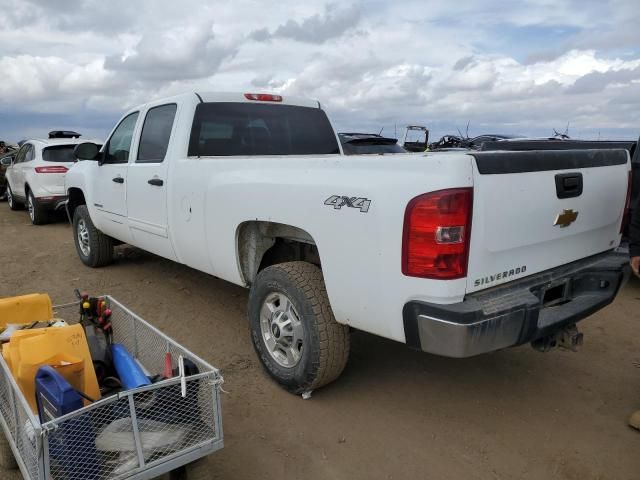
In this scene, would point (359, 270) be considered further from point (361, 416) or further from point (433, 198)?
point (361, 416)

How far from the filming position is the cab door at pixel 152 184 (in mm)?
4250

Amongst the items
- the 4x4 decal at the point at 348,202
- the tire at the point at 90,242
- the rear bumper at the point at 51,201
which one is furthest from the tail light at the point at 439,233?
the rear bumper at the point at 51,201

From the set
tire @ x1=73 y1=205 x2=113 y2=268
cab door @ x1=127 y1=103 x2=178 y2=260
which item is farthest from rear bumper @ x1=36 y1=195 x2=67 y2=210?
cab door @ x1=127 y1=103 x2=178 y2=260

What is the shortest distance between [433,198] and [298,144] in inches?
102

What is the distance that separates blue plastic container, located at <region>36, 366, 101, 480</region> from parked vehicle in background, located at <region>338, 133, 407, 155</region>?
Answer: 295 inches

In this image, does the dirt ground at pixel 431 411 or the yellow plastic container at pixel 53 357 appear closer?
the yellow plastic container at pixel 53 357

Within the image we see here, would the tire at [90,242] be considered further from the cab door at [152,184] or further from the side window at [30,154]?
the side window at [30,154]

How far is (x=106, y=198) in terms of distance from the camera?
17.8 feet

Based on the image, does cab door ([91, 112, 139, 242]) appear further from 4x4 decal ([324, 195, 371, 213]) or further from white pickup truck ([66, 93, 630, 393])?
4x4 decal ([324, 195, 371, 213])

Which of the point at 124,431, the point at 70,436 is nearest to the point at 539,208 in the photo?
the point at 124,431

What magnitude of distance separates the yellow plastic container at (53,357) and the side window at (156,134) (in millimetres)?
2171

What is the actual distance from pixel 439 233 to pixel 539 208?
0.67 metres

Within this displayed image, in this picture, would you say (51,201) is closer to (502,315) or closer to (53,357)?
(53,357)

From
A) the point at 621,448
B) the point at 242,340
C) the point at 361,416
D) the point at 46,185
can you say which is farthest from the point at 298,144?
the point at 46,185
